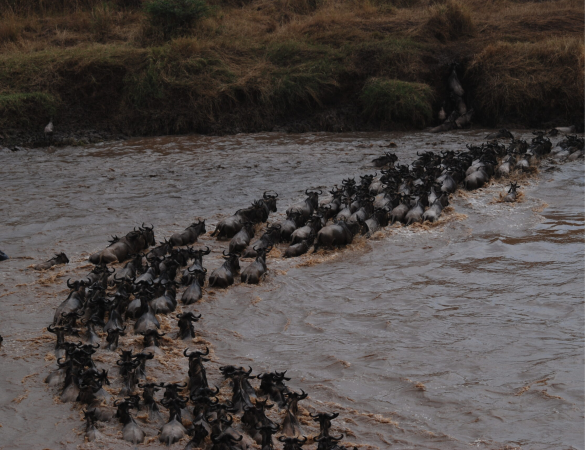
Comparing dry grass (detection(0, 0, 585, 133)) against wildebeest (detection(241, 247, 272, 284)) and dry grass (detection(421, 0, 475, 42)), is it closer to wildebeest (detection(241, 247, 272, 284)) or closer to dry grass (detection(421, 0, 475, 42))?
dry grass (detection(421, 0, 475, 42))

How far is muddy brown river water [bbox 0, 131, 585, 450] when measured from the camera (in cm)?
477

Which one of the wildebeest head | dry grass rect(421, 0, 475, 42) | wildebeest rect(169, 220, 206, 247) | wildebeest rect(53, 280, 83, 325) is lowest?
wildebeest rect(53, 280, 83, 325)

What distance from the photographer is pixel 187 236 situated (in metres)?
8.83

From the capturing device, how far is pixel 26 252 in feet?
28.0

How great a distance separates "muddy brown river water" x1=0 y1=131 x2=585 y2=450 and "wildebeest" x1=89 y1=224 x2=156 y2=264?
0.74 feet

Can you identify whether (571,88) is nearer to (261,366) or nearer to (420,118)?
(420,118)

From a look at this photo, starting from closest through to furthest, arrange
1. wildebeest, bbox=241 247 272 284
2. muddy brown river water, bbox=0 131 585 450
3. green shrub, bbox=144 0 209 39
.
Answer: muddy brown river water, bbox=0 131 585 450 < wildebeest, bbox=241 247 272 284 < green shrub, bbox=144 0 209 39

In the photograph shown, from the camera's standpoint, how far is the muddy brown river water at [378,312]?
15.7ft

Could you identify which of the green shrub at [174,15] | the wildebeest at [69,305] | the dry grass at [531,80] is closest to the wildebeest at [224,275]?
the wildebeest at [69,305]

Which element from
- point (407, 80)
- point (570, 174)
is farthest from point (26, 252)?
point (407, 80)

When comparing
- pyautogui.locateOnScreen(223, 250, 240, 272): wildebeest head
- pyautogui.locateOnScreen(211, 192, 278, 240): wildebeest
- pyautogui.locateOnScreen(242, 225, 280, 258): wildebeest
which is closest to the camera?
pyautogui.locateOnScreen(223, 250, 240, 272): wildebeest head

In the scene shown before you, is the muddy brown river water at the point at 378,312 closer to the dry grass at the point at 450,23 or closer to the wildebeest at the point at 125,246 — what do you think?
the wildebeest at the point at 125,246

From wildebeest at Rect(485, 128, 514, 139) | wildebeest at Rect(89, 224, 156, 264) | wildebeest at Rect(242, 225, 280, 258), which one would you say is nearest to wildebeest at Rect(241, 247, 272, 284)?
wildebeest at Rect(242, 225, 280, 258)

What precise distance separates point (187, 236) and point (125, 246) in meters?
0.87
